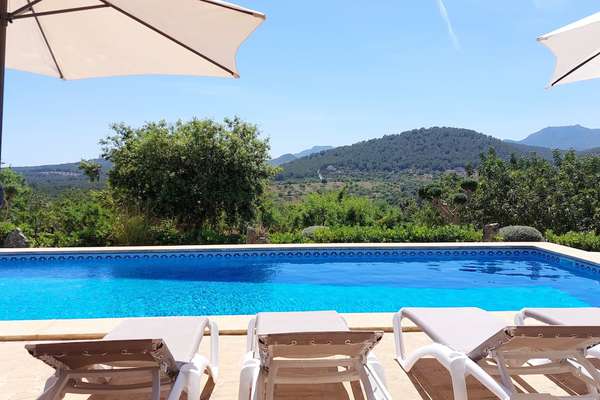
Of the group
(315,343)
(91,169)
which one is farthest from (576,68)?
(91,169)

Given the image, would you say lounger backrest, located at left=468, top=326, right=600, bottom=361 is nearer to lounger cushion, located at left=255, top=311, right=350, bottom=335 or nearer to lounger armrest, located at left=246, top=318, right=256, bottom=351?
lounger cushion, located at left=255, top=311, right=350, bottom=335

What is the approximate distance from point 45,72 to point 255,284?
16.6 ft

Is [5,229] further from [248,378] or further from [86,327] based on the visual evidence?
[248,378]

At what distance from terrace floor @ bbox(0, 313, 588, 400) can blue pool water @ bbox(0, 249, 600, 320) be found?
2107 mm

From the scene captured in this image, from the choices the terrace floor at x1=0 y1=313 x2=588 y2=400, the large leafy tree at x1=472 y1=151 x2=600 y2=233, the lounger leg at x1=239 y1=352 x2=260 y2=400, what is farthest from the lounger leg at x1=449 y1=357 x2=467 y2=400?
the large leafy tree at x1=472 y1=151 x2=600 y2=233

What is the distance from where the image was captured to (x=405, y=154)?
69375 millimetres

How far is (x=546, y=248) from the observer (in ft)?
34.4

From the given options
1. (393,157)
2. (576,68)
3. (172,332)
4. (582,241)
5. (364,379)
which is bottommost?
(582,241)

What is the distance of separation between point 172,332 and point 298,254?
25.4 feet

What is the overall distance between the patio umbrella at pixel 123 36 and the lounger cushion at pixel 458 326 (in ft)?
7.89

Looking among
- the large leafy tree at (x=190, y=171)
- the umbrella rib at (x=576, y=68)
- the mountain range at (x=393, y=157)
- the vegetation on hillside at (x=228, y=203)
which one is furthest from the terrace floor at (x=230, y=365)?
the mountain range at (x=393, y=157)

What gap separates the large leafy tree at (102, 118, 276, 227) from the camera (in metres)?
13.4

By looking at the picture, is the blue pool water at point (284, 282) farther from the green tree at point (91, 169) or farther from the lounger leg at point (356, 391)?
the green tree at point (91, 169)

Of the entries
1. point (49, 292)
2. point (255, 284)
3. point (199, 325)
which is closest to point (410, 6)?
point (255, 284)
